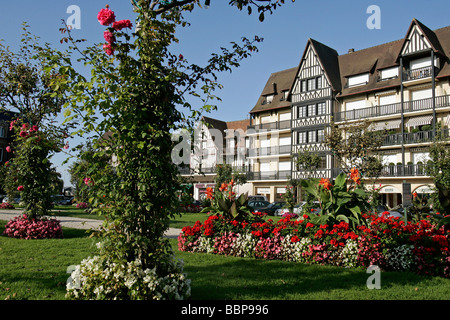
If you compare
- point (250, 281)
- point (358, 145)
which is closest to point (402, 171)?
point (358, 145)

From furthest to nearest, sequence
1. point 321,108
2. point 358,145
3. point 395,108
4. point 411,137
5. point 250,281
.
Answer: point 321,108 → point 395,108 → point 411,137 → point 358,145 → point 250,281

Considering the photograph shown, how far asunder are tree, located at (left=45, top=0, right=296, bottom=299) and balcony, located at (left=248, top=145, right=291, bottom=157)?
35736mm

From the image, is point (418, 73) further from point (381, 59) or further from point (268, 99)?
point (268, 99)

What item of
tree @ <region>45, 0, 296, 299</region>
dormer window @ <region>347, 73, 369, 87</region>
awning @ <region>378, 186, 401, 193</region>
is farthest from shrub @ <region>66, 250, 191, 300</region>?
dormer window @ <region>347, 73, 369, 87</region>

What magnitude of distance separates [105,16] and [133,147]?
1.65 meters

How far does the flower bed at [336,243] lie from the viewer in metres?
7.14

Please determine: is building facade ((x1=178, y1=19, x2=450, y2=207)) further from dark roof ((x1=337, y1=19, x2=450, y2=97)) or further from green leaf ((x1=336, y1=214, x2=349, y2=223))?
green leaf ((x1=336, y1=214, x2=349, y2=223))

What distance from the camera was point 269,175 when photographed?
41531mm

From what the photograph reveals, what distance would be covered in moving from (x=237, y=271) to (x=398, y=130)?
30.2m

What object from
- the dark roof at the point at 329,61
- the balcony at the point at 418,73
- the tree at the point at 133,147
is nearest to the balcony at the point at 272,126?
the dark roof at the point at 329,61

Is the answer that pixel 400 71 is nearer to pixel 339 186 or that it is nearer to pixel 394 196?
pixel 394 196

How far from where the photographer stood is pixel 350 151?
82.9 feet

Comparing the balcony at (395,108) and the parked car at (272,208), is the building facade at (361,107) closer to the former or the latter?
the balcony at (395,108)

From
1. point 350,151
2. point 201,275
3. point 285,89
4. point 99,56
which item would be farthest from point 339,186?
point 285,89
